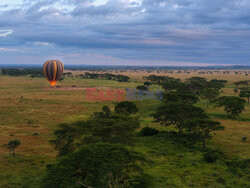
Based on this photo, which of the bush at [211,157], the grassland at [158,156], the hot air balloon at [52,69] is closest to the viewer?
the grassland at [158,156]

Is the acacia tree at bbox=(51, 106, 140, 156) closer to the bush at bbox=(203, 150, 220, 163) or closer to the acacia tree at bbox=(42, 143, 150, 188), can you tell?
the acacia tree at bbox=(42, 143, 150, 188)

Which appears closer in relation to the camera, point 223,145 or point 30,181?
point 30,181

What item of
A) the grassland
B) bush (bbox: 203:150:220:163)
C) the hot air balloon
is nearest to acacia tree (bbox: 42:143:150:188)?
the grassland

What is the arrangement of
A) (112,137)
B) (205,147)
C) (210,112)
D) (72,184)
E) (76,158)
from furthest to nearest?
(210,112), (205,147), (112,137), (76,158), (72,184)

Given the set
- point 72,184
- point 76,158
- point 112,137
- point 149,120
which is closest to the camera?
point 72,184

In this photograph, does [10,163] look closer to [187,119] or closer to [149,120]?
[187,119]

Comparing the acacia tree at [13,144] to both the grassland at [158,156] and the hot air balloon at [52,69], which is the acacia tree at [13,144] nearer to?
the grassland at [158,156]

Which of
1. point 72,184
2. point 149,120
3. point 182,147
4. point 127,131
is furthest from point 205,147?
point 72,184

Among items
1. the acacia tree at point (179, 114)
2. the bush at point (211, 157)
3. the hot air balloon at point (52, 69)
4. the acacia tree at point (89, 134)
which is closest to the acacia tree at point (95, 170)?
the acacia tree at point (89, 134)

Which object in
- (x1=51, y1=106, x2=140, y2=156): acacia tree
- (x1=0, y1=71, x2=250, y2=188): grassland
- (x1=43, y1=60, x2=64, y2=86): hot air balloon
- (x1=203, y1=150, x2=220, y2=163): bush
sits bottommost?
(x1=0, y1=71, x2=250, y2=188): grassland

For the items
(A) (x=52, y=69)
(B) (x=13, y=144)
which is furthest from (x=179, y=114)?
Answer: (A) (x=52, y=69)

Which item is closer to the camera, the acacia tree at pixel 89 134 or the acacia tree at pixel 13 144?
the acacia tree at pixel 89 134
